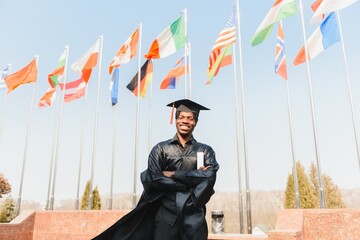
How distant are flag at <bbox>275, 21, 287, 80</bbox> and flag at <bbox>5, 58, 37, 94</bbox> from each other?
1103cm

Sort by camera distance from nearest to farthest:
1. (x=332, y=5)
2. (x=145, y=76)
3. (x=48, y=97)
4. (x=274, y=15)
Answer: (x=332, y=5) → (x=274, y=15) → (x=145, y=76) → (x=48, y=97)

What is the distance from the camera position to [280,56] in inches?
432

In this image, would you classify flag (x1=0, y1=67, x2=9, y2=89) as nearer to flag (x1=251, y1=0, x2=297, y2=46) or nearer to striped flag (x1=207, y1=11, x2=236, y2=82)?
striped flag (x1=207, y1=11, x2=236, y2=82)

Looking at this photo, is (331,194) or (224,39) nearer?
(224,39)

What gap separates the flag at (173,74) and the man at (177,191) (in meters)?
9.09

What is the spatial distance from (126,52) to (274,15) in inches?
242

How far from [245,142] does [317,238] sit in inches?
167

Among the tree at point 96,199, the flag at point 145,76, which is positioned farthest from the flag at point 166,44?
the tree at point 96,199

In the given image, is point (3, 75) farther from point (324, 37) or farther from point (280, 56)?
point (324, 37)

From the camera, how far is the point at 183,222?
3.14 meters

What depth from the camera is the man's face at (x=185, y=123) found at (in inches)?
141

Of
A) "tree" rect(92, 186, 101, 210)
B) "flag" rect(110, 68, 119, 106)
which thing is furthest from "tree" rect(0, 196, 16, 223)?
"flag" rect(110, 68, 119, 106)

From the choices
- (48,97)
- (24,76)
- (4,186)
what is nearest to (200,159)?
(48,97)

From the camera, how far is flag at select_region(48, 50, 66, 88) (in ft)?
49.1
